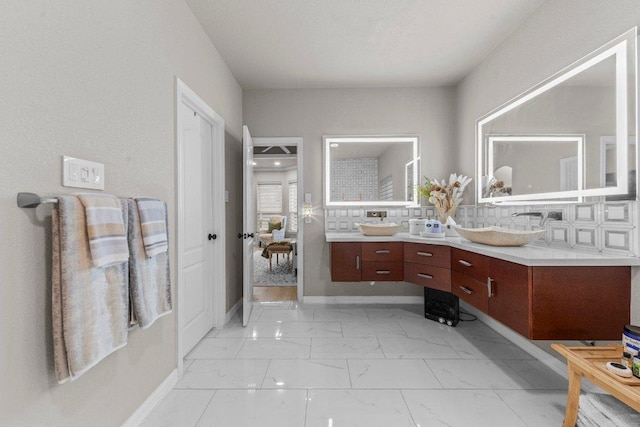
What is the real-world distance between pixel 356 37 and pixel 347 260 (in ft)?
6.79

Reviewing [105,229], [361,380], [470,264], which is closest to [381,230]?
[470,264]

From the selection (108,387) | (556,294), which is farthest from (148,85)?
(556,294)

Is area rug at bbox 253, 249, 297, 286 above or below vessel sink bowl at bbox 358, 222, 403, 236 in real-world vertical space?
below

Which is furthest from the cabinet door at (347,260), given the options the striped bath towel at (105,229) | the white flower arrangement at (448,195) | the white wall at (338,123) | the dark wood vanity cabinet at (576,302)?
the striped bath towel at (105,229)

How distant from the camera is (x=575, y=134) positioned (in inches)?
74.7

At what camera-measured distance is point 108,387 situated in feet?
4.48

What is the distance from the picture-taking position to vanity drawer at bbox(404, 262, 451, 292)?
8.46ft

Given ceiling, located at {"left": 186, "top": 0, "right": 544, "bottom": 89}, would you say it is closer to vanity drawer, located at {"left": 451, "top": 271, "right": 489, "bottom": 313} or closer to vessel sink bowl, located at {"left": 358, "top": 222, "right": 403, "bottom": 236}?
vessel sink bowl, located at {"left": 358, "top": 222, "right": 403, "bottom": 236}

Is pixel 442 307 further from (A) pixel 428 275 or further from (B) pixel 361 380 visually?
(B) pixel 361 380

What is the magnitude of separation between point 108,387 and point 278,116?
10.0 ft

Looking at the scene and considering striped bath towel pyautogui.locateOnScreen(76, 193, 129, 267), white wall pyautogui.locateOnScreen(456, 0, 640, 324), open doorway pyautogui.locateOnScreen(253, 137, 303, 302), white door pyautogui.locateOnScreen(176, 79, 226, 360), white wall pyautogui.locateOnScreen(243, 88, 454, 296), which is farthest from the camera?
open doorway pyautogui.locateOnScreen(253, 137, 303, 302)

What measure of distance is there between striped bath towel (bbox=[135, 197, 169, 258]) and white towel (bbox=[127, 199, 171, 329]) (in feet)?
0.07

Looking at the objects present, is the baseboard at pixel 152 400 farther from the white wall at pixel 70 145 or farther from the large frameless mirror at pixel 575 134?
the large frameless mirror at pixel 575 134

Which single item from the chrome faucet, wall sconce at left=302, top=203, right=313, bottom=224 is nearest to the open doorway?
wall sconce at left=302, top=203, right=313, bottom=224
